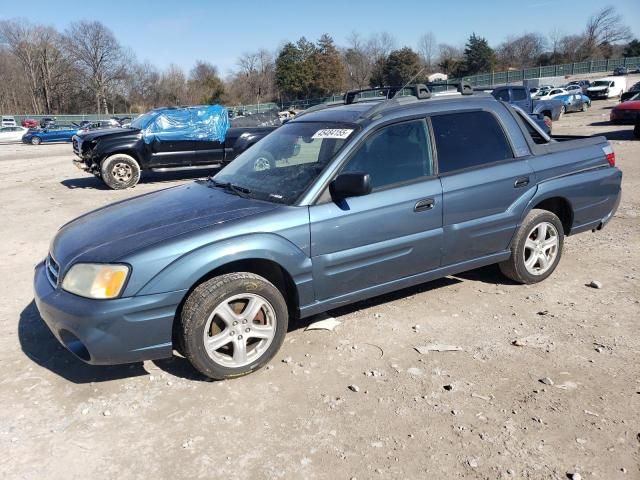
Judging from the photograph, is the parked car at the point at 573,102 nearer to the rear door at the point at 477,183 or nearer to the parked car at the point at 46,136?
the rear door at the point at 477,183

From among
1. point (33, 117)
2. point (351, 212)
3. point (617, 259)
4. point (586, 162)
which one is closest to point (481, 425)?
point (351, 212)

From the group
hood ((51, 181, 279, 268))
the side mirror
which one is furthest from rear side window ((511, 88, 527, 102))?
the side mirror

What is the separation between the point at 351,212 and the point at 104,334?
5.79 feet

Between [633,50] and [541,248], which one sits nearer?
[541,248]

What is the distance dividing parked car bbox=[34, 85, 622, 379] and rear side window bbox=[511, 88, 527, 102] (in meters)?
15.5

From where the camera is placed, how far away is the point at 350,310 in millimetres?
4441

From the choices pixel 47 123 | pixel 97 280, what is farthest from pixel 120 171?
pixel 47 123

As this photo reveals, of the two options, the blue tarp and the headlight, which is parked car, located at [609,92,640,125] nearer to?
the blue tarp

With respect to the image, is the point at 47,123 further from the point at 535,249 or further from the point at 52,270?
the point at 535,249

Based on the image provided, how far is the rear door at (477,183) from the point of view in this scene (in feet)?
13.5

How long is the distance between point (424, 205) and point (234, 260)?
1.52 meters

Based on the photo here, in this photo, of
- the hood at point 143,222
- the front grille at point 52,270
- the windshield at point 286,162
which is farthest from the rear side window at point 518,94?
the front grille at point 52,270

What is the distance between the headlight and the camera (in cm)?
308

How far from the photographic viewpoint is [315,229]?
11.6 ft
